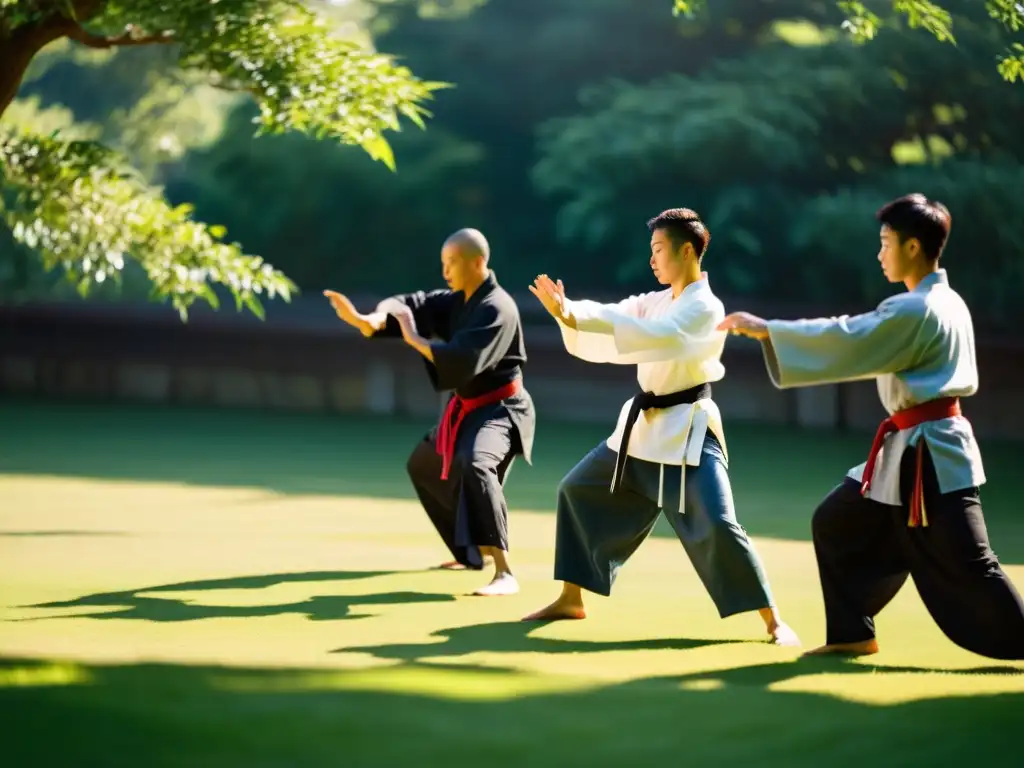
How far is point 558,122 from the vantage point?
17.5 m

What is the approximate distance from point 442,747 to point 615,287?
46.0 ft

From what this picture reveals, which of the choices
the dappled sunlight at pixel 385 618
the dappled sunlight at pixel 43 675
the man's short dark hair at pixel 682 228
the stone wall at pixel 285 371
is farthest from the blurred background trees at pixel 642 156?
the dappled sunlight at pixel 43 675

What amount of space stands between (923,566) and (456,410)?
2.68 m

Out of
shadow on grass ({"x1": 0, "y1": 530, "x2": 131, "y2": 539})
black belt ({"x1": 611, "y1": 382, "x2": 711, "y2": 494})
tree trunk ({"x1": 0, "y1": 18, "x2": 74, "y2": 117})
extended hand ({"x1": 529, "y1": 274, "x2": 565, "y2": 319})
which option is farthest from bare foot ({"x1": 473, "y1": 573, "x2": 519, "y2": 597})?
tree trunk ({"x1": 0, "y1": 18, "x2": 74, "y2": 117})

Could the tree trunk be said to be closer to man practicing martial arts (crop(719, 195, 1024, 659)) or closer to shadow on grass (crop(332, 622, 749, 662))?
shadow on grass (crop(332, 622, 749, 662))

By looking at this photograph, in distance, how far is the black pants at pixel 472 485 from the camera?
22.1ft

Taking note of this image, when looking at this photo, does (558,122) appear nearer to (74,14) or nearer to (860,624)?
(74,14)

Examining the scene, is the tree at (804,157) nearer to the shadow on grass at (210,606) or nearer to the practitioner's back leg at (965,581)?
the shadow on grass at (210,606)

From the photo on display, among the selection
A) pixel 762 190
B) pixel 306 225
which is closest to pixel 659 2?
pixel 762 190

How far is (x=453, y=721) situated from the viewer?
166 inches

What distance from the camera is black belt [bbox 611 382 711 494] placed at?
18.6ft

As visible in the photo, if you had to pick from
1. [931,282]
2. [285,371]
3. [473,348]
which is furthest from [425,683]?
[285,371]

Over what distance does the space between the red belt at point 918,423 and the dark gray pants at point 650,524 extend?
56 cm

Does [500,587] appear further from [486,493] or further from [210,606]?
[210,606]
